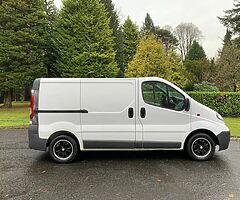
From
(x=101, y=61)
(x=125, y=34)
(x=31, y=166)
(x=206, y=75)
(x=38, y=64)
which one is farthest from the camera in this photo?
(x=125, y=34)

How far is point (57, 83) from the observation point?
662cm

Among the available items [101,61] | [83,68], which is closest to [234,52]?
[101,61]

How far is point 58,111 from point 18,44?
65.0 feet

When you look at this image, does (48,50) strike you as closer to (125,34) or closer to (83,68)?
(83,68)

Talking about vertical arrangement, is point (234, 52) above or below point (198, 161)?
above

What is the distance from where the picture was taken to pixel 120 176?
18.1ft

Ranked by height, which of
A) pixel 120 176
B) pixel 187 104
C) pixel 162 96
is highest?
pixel 162 96

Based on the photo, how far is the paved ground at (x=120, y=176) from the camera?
15.0ft

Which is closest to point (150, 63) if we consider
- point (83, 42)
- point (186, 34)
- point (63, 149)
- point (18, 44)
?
point (83, 42)

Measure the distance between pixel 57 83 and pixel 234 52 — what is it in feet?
80.5

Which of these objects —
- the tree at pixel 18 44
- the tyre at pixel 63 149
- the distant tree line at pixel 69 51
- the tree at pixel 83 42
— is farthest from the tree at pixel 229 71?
the tyre at pixel 63 149

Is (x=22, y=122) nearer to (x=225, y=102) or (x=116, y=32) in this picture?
(x=225, y=102)

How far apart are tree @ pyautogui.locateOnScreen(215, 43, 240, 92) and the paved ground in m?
20.8

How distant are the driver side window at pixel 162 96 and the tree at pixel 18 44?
1935 cm
